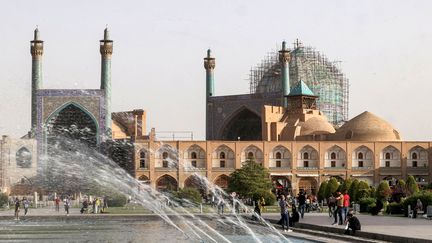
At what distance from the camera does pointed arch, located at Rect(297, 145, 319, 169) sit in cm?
5971

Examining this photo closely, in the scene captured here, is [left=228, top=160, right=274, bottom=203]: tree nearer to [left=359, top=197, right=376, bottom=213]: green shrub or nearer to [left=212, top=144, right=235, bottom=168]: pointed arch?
[left=212, top=144, right=235, bottom=168]: pointed arch

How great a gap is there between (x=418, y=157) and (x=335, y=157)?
5559mm

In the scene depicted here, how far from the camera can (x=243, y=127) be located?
70375 millimetres

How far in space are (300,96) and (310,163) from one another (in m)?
8.07

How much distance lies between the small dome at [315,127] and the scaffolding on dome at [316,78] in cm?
902

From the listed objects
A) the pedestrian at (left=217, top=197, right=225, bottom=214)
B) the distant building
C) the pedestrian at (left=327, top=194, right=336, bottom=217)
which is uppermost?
the distant building

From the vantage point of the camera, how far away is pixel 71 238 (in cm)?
2014

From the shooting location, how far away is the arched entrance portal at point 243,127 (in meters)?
69.1

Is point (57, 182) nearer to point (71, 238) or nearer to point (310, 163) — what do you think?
point (310, 163)

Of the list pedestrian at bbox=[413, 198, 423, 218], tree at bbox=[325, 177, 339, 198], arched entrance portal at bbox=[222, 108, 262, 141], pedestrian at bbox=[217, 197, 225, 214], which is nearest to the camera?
pedestrian at bbox=[413, 198, 423, 218]

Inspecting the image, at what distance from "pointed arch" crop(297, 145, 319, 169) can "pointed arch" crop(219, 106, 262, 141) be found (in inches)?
357

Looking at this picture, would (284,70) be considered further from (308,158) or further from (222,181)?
(222,181)

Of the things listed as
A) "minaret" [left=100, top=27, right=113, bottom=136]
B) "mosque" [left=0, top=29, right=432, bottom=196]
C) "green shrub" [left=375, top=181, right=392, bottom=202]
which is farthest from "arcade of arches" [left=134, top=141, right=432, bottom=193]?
"green shrub" [left=375, top=181, right=392, bottom=202]

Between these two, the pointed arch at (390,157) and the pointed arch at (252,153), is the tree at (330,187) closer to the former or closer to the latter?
the pointed arch at (252,153)
